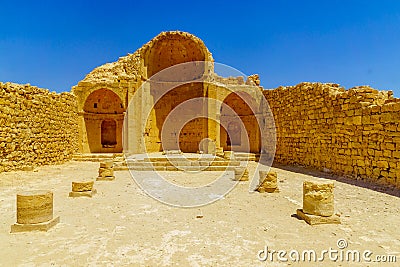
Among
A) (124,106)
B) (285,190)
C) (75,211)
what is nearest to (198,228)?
(75,211)

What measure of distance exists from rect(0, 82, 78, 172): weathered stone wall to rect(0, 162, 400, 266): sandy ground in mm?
4350

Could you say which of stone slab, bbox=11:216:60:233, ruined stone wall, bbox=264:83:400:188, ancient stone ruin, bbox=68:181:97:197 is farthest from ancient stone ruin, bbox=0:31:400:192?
stone slab, bbox=11:216:60:233

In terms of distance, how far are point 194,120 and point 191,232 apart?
48.8 ft

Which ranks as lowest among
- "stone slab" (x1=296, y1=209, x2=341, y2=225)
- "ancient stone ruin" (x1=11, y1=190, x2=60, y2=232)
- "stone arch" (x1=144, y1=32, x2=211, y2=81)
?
"stone slab" (x1=296, y1=209, x2=341, y2=225)

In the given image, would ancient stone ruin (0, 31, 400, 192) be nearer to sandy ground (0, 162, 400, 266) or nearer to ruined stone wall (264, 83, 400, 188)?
ruined stone wall (264, 83, 400, 188)

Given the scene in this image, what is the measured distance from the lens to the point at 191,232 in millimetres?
4441

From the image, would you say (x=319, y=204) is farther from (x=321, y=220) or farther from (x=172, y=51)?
(x=172, y=51)

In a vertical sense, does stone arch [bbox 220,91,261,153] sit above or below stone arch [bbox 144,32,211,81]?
below

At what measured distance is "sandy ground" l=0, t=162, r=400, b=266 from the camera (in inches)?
137

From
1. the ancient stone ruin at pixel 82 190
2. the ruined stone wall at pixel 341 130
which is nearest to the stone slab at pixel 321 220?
the ruined stone wall at pixel 341 130

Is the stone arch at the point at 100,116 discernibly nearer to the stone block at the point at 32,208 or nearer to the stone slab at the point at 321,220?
the stone block at the point at 32,208

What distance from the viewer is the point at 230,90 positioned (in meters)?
19.0

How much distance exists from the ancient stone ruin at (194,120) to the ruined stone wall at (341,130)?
36mm

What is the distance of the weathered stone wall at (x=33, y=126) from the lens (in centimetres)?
1038
